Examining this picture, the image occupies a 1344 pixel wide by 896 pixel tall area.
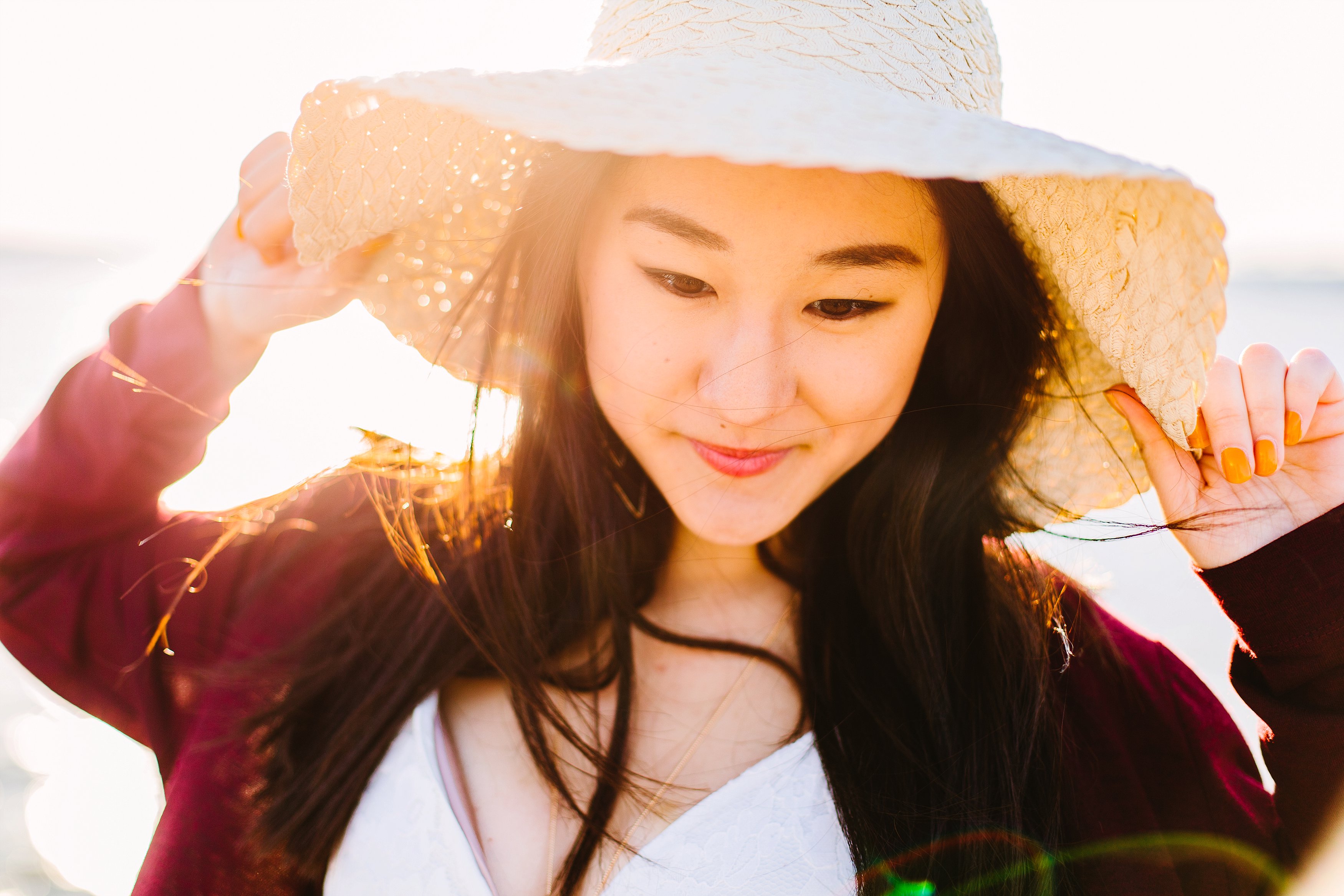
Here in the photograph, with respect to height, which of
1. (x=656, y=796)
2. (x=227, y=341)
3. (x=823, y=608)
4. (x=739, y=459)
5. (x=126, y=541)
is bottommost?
(x=656, y=796)

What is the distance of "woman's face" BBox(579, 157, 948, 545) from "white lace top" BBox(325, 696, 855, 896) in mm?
377

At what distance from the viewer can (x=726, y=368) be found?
3.34 feet

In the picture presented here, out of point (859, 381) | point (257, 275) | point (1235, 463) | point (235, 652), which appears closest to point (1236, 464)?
point (1235, 463)

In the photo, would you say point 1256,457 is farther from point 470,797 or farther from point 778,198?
point 470,797

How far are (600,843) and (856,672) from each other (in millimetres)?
493

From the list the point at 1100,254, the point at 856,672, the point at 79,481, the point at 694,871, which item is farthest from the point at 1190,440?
the point at 79,481

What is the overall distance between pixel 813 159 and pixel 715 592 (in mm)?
903

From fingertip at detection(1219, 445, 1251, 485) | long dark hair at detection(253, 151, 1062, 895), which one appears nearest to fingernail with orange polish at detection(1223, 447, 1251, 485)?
fingertip at detection(1219, 445, 1251, 485)

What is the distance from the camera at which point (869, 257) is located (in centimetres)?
99

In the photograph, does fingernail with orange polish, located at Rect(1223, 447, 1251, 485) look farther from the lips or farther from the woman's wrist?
the woman's wrist

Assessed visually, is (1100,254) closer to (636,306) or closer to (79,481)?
(636,306)

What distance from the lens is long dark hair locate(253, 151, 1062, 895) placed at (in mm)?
1174

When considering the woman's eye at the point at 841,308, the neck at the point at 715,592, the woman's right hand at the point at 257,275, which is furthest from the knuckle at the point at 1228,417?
the woman's right hand at the point at 257,275

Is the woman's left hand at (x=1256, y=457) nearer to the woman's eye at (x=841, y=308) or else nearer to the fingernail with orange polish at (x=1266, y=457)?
the fingernail with orange polish at (x=1266, y=457)
